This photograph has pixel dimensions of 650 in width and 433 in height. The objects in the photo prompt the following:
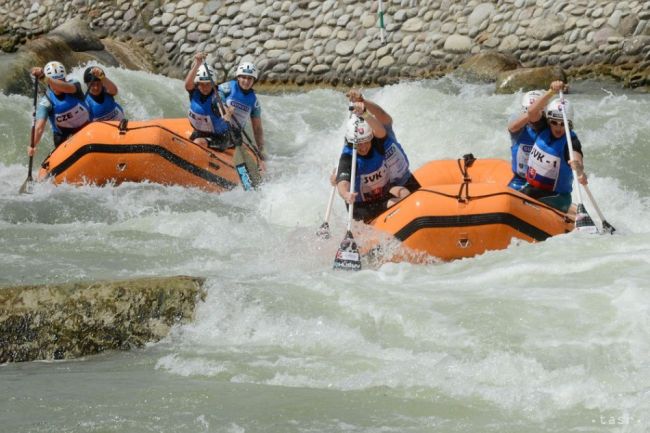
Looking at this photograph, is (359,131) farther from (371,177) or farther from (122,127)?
(122,127)

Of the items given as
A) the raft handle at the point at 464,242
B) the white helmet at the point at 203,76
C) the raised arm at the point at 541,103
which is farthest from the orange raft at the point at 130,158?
the raft handle at the point at 464,242

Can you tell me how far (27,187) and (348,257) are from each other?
4764 millimetres

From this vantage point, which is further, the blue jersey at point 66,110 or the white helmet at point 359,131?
the blue jersey at point 66,110

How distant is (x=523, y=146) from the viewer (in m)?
9.56

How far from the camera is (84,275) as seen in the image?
8148 millimetres

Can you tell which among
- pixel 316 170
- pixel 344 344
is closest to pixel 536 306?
pixel 344 344

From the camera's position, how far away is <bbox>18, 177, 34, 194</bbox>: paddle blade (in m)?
11.9

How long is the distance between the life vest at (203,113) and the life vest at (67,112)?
3.75 feet

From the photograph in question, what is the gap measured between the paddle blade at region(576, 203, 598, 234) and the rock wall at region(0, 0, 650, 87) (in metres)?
8.26

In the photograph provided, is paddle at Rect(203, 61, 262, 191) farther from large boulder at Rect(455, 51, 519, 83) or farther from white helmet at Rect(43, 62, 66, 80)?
large boulder at Rect(455, 51, 519, 83)

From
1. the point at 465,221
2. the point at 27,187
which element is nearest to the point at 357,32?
the point at 27,187

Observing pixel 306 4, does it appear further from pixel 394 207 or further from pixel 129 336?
pixel 129 336

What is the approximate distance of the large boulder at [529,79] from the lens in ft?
54.7

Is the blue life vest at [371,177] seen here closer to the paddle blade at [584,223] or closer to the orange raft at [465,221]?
the orange raft at [465,221]
